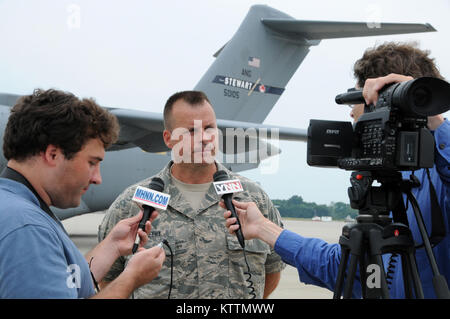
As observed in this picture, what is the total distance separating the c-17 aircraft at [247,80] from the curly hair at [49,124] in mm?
6991

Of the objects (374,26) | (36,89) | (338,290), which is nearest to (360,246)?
(338,290)

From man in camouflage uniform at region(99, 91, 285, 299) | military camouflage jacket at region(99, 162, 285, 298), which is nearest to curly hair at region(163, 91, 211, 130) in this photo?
man in camouflage uniform at region(99, 91, 285, 299)

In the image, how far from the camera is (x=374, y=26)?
8453mm

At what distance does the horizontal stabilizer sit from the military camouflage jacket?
256 inches

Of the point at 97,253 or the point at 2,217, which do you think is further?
the point at 97,253

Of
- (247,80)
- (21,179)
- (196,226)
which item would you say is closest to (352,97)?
(196,226)

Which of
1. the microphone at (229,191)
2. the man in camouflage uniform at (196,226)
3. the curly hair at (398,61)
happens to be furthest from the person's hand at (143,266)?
the curly hair at (398,61)

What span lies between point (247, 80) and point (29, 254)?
8495 millimetres

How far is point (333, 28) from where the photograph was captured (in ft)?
29.1

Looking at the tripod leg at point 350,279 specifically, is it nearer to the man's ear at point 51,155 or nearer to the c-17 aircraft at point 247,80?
the man's ear at point 51,155

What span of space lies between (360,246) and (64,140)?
99 cm

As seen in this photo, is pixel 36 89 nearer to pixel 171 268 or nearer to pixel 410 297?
pixel 171 268

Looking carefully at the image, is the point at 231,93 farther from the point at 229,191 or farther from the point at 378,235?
the point at 378,235

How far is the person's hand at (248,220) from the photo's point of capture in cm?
179
